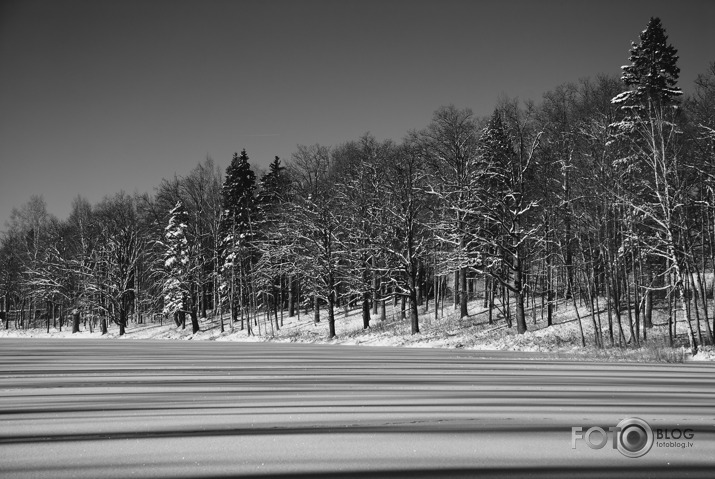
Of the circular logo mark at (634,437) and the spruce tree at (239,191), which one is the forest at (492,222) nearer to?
the spruce tree at (239,191)

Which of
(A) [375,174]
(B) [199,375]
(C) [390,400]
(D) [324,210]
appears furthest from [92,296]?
(C) [390,400]

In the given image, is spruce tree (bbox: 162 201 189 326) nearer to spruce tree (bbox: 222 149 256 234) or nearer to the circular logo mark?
spruce tree (bbox: 222 149 256 234)

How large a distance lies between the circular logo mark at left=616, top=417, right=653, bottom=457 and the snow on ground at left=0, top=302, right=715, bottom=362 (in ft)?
40.7

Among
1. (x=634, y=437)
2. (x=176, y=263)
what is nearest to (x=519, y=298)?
(x=634, y=437)

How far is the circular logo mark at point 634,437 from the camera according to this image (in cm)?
440

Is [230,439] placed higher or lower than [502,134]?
lower

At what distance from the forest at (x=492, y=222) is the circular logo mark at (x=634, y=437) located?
15.4 meters

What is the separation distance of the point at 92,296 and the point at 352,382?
51677 millimetres

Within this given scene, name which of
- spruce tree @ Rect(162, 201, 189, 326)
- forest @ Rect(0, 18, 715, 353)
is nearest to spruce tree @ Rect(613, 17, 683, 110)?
forest @ Rect(0, 18, 715, 353)

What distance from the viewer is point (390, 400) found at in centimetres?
713

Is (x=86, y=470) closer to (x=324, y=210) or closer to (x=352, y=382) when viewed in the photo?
(x=352, y=382)

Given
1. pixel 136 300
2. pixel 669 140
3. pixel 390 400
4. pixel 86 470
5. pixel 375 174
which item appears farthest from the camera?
pixel 136 300

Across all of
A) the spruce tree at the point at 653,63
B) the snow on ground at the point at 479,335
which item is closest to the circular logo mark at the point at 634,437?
the snow on ground at the point at 479,335

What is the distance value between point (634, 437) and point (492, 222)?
27417 millimetres
